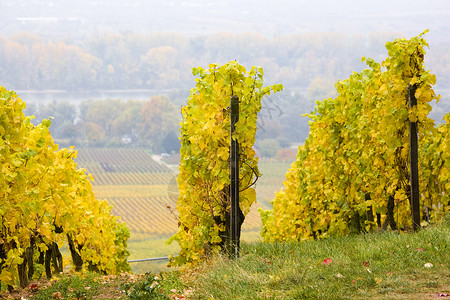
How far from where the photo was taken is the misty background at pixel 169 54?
8869 centimetres

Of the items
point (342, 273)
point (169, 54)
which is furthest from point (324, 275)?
point (169, 54)

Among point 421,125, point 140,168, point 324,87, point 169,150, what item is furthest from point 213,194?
point 324,87

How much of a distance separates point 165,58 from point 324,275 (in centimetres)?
11567

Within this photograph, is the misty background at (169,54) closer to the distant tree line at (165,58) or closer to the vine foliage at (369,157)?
the distant tree line at (165,58)

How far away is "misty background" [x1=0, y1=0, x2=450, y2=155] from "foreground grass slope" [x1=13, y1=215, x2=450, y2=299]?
7435cm

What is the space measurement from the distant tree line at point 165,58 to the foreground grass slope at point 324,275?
105 m

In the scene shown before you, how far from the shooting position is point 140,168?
239ft

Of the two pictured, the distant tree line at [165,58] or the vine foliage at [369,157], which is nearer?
the vine foliage at [369,157]

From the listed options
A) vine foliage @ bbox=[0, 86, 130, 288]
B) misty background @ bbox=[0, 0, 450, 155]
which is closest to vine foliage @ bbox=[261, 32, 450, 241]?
vine foliage @ bbox=[0, 86, 130, 288]

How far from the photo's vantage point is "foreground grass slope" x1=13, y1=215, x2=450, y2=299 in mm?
4195

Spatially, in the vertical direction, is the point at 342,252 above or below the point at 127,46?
below

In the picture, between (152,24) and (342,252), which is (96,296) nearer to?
(342,252)

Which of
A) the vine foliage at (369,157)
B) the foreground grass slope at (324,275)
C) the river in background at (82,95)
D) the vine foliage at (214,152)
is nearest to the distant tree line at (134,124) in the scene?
the river in background at (82,95)

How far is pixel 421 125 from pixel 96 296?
4.17 meters
